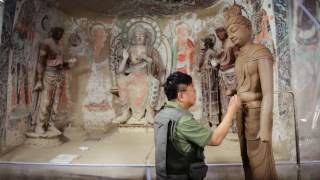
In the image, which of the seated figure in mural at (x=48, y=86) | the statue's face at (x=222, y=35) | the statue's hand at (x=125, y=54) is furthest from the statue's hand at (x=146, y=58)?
the seated figure in mural at (x=48, y=86)

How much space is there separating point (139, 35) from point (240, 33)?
3.60m

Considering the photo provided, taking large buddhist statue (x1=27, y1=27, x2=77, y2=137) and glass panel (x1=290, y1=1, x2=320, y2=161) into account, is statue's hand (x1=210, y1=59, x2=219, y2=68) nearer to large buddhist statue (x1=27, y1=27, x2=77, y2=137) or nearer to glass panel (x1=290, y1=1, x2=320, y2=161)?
glass panel (x1=290, y1=1, x2=320, y2=161)

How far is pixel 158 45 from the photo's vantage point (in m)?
6.37

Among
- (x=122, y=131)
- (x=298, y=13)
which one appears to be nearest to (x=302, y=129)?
(x=298, y=13)

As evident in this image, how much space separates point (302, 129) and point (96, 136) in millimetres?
3923

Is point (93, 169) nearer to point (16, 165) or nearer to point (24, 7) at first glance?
point (16, 165)

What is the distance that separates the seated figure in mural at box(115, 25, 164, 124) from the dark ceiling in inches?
20.2

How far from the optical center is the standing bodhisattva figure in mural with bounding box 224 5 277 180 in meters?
2.59

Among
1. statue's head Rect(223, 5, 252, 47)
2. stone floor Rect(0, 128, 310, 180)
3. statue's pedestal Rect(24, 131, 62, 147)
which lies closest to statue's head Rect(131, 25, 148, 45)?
stone floor Rect(0, 128, 310, 180)

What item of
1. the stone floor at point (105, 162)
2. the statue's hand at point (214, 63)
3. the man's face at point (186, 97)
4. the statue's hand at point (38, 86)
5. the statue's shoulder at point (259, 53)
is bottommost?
the stone floor at point (105, 162)

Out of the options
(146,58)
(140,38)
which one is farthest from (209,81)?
(140,38)

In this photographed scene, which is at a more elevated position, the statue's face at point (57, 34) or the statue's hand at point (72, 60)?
the statue's face at point (57, 34)

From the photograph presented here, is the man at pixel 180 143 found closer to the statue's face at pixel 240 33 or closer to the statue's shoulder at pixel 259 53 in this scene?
the statue's shoulder at pixel 259 53

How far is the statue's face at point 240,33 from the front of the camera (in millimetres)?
2814
